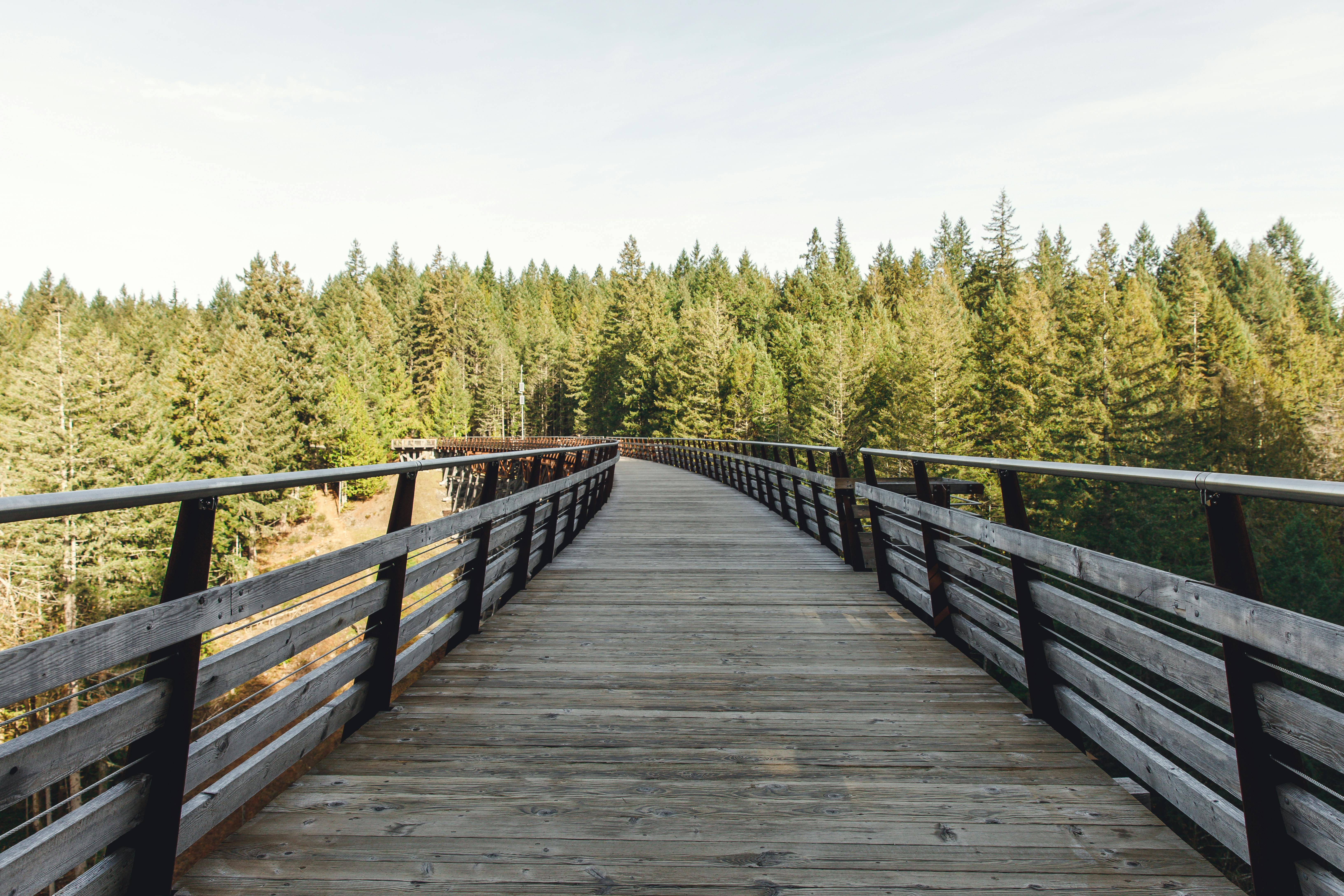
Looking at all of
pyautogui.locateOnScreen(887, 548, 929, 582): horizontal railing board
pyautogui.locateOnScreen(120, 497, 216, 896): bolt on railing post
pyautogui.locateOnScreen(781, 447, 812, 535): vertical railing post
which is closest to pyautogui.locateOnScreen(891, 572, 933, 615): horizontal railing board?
pyautogui.locateOnScreen(887, 548, 929, 582): horizontal railing board

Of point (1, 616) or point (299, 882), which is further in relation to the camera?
point (1, 616)

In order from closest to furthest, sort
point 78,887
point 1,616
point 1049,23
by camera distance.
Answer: point 78,887 < point 1049,23 < point 1,616

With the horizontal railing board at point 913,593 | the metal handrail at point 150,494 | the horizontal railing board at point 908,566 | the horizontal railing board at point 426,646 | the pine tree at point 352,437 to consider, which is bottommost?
the horizontal railing board at point 913,593

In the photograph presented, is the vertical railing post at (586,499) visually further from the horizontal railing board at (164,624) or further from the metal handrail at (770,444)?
the horizontal railing board at (164,624)

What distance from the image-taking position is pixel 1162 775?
99.0 inches

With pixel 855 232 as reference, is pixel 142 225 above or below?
below

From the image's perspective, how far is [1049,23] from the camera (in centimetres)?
1745

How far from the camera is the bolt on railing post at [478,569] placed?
4.77 meters

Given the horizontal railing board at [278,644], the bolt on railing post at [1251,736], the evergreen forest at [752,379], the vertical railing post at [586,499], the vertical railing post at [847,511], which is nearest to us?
the bolt on railing post at [1251,736]

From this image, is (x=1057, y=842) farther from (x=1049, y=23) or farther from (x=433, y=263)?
(x=433, y=263)

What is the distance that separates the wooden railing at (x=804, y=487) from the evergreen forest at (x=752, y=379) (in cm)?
1370

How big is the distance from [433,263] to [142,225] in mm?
61059

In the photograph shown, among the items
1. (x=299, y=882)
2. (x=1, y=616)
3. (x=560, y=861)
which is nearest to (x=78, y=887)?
(x=299, y=882)

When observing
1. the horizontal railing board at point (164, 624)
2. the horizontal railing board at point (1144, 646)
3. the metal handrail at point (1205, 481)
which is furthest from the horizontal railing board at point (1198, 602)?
the horizontal railing board at point (164, 624)
